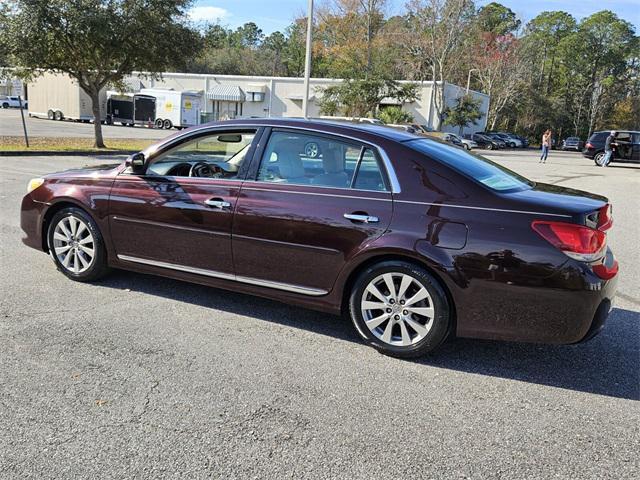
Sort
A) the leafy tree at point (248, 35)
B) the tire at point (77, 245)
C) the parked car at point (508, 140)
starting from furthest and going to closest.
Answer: the leafy tree at point (248, 35) → the parked car at point (508, 140) → the tire at point (77, 245)

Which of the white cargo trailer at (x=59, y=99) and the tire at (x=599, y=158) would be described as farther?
the white cargo trailer at (x=59, y=99)

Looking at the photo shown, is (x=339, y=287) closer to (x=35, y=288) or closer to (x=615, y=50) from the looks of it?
(x=35, y=288)

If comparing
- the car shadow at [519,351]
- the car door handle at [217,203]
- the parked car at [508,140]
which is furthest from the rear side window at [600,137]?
the car door handle at [217,203]

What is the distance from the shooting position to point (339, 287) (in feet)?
13.0

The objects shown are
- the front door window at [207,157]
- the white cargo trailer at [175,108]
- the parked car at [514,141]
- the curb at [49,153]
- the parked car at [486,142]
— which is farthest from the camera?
the parked car at [514,141]

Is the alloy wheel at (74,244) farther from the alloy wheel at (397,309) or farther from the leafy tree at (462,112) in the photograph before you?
the leafy tree at (462,112)

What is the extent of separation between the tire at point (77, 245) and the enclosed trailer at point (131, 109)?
39658mm

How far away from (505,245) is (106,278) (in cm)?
372

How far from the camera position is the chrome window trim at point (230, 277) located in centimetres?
410

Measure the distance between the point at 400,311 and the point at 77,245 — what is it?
3.13m

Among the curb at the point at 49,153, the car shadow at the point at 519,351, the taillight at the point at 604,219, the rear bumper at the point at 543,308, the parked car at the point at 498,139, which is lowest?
the car shadow at the point at 519,351

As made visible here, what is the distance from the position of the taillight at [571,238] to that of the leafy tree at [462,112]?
48.0 m

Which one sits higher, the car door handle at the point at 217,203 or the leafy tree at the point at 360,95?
the leafy tree at the point at 360,95

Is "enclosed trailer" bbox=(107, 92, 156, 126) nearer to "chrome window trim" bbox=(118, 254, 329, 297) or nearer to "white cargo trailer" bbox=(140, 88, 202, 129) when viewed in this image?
"white cargo trailer" bbox=(140, 88, 202, 129)
